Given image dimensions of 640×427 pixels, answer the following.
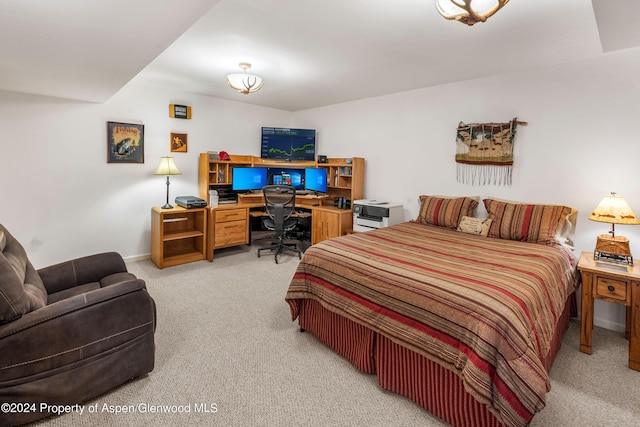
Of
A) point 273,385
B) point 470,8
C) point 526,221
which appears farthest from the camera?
point 526,221

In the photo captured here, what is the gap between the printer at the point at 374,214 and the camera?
414 cm

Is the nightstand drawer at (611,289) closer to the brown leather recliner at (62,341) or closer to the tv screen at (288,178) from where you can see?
the brown leather recliner at (62,341)

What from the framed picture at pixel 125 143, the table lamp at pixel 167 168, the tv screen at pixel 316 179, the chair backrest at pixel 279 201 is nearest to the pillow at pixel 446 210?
the chair backrest at pixel 279 201

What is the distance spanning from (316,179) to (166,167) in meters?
A: 2.23

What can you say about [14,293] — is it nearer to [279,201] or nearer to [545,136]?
[279,201]

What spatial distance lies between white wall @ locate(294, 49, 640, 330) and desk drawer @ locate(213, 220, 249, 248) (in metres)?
2.18

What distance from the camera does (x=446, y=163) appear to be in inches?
155

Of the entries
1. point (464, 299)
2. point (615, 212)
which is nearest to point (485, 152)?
point (615, 212)

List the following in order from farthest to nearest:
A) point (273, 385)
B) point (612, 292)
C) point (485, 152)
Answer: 1. point (485, 152)
2. point (612, 292)
3. point (273, 385)

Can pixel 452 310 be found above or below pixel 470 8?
below

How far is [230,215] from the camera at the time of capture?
15.1 feet

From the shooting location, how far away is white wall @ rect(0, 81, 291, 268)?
3.48 meters

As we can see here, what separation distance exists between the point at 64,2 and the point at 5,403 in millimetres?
1918

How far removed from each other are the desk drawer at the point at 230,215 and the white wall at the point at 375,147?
0.71m
